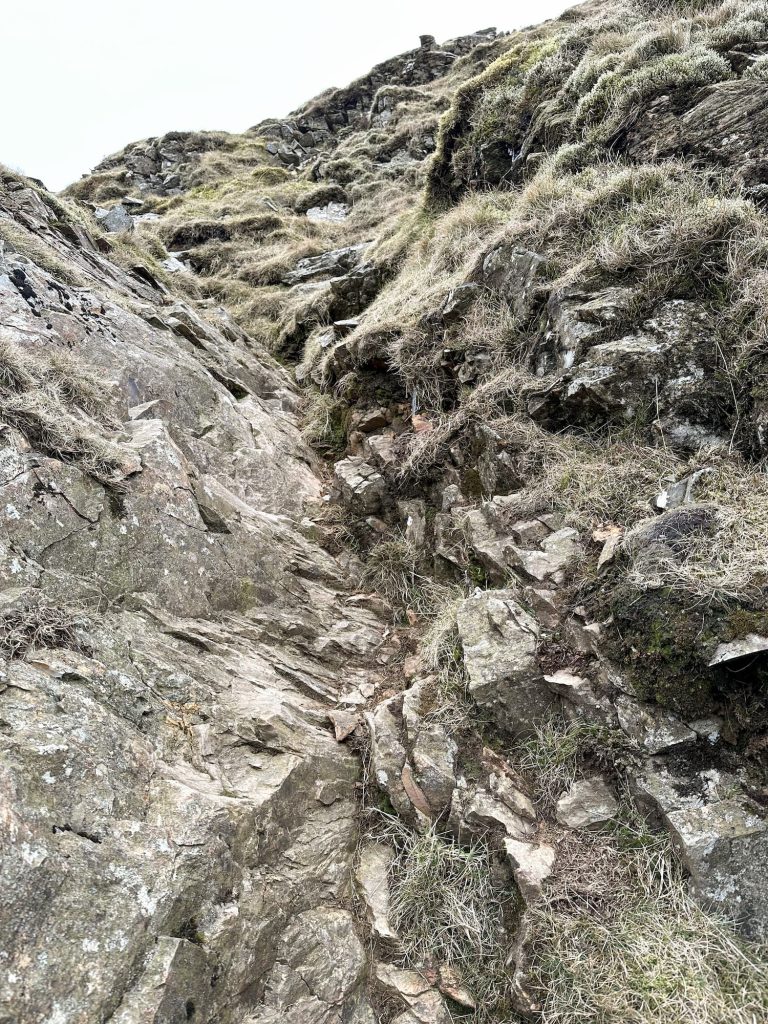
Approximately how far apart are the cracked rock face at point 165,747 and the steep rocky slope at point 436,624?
18mm

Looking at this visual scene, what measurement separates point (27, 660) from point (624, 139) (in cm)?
863

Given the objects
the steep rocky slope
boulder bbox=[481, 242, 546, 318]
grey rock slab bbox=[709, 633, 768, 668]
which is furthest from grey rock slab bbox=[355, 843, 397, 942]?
boulder bbox=[481, 242, 546, 318]

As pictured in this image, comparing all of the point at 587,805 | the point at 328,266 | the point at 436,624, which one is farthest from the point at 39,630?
the point at 328,266

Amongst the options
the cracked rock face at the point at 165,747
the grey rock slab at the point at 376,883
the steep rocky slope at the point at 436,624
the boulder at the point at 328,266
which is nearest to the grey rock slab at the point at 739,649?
the steep rocky slope at the point at 436,624

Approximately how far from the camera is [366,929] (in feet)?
11.1

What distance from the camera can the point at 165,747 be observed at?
3451 millimetres

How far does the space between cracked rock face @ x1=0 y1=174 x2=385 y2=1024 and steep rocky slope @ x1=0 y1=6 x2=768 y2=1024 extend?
2cm

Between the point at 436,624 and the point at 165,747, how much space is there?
7.21 feet

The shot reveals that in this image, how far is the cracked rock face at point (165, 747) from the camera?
2607 mm

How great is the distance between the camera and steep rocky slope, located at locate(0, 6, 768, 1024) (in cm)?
284

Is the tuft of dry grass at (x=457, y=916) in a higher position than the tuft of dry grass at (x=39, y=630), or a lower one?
lower

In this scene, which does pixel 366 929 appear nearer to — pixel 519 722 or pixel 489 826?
pixel 489 826

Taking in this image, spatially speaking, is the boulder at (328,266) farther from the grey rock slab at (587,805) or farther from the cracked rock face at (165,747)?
the grey rock slab at (587,805)

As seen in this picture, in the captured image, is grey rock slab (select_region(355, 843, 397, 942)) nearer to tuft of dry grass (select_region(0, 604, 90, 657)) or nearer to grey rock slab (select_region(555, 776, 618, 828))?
grey rock slab (select_region(555, 776, 618, 828))
